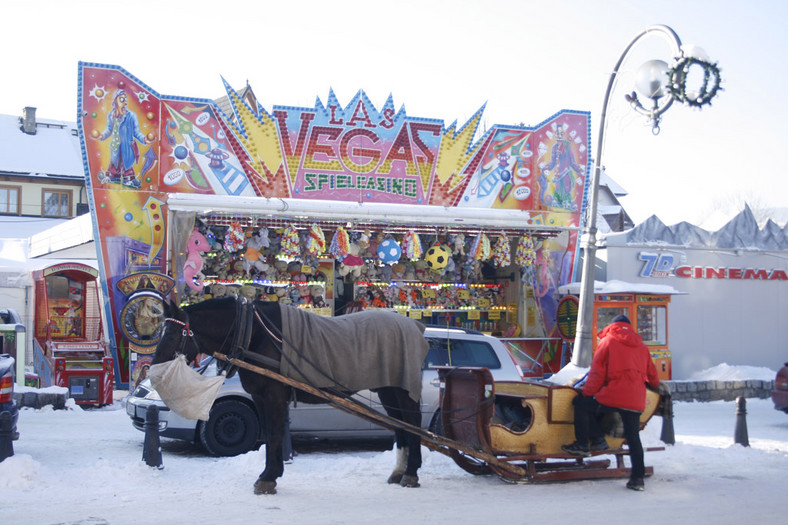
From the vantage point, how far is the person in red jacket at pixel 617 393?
764 cm

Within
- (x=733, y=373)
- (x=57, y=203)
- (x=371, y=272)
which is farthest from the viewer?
(x=57, y=203)

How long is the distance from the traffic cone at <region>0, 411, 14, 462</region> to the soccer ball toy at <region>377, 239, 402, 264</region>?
9.66m

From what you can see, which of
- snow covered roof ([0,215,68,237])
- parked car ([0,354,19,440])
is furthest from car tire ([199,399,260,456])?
snow covered roof ([0,215,68,237])

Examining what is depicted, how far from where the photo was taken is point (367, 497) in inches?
290

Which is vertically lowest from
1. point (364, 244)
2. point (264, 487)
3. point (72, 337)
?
point (264, 487)

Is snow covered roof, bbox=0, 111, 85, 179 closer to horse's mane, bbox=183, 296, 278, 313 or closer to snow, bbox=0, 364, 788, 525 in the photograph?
snow, bbox=0, 364, 788, 525

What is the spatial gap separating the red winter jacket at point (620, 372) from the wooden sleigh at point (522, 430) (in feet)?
1.27

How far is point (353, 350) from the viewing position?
25.1 feet

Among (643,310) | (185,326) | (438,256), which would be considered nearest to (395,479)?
(185,326)

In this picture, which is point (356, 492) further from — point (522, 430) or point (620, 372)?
point (620, 372)

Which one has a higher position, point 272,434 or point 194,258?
point 194,258

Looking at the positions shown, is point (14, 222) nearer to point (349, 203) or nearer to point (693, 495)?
point (349, 203)

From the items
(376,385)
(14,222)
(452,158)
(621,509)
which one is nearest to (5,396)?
(376,385)

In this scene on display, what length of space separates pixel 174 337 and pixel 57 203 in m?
28.2
